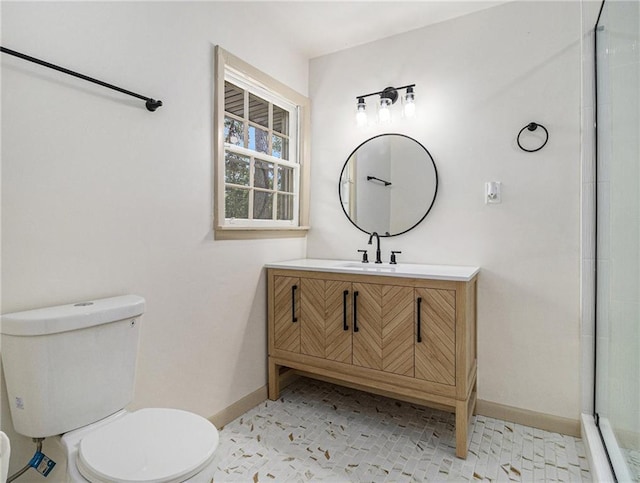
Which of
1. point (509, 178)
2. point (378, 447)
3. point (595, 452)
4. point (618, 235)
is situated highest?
point (509, 178)

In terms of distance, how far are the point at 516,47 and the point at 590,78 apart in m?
0.45

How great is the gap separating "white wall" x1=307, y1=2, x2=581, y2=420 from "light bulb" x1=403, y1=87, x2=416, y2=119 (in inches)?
3.5

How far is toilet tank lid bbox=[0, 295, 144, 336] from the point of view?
1144mm

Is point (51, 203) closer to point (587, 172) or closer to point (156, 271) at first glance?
point (156, 271)

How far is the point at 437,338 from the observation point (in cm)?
188

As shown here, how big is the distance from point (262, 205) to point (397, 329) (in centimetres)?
120

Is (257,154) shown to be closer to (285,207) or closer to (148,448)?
(285,207)

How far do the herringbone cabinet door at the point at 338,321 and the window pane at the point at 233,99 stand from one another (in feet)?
3.92

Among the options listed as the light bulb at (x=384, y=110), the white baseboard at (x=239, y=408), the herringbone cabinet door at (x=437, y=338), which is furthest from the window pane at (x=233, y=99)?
the white baseboard at (x=239, y=408)

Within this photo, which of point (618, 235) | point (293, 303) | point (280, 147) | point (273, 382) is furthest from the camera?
point (280, 147)

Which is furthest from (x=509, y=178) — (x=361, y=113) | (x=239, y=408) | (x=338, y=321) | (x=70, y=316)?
(x=70, y=316)

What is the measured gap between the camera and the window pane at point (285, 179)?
105 inches

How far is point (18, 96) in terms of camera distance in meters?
1.24

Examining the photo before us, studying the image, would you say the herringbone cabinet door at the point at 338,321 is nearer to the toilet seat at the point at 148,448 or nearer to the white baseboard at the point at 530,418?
the white baseboard at the point at 530,418
